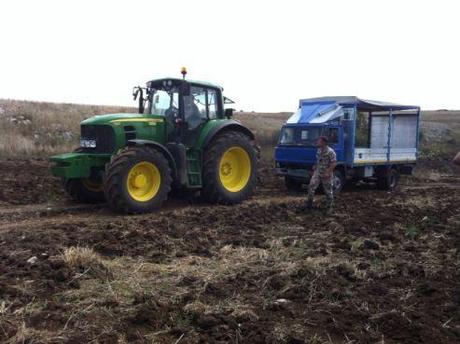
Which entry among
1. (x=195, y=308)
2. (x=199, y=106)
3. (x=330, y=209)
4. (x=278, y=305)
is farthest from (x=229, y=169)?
(x=195, y=308)

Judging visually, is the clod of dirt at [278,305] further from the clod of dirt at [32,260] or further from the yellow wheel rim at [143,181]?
the yellow wheel rim at [143,181]

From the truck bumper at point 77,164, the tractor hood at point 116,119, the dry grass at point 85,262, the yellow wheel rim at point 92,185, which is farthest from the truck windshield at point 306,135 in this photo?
the dry grass at point 85,262

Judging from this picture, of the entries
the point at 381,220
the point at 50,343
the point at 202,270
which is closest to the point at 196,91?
the point at 381,220

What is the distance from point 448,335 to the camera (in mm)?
4449

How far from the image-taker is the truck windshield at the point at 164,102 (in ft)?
34.1

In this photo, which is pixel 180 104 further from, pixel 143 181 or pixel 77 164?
pixel 77 164

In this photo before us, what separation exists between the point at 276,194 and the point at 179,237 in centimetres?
564

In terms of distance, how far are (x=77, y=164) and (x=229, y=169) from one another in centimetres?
326

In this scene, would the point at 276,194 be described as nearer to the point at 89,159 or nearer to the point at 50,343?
the point at 89,159

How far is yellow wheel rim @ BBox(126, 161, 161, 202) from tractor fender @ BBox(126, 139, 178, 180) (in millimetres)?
379

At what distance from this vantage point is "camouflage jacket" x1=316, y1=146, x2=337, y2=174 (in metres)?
10.9

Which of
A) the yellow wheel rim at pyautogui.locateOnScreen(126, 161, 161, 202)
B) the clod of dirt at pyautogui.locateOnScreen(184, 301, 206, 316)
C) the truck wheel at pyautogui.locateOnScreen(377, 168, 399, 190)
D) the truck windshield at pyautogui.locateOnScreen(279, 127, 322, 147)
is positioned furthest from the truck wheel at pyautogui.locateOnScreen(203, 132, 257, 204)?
the clod of dirt at pyautogui.locateOnScreen(184, 301, 206, 316)

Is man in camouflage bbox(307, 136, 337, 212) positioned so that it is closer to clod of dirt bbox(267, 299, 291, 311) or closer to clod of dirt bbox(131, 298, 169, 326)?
clod of dirt bbox(267, 299, 291, 311)

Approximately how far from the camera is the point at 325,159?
1095cm
